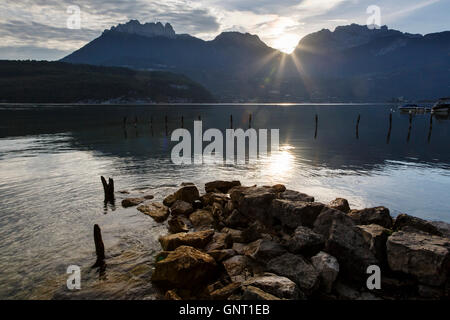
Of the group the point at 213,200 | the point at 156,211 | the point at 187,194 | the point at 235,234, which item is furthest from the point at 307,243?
the point at 156,211

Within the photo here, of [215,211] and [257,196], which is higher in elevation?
[257,196]

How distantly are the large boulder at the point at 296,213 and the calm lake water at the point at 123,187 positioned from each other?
7290mm

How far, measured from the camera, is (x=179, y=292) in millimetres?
11016

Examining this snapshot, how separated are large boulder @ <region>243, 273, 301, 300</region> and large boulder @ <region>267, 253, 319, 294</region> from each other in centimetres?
71

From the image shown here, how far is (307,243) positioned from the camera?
11914 millimetres

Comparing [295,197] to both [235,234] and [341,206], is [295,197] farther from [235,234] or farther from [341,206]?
[235,234]

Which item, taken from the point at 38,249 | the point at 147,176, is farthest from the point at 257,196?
the point at 147,176

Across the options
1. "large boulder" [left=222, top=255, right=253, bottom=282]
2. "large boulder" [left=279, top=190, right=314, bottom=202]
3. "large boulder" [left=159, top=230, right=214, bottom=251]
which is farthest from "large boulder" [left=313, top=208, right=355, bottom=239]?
"large boulder" [left=159, top=230, right=214, bottom=251]

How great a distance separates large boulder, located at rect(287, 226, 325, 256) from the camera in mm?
11914

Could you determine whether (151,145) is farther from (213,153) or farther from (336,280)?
(336,280)

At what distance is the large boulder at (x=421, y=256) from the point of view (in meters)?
9.88

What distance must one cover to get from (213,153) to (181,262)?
33586mm

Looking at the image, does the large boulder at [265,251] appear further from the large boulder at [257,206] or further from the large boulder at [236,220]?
the large boulder at [236,220]

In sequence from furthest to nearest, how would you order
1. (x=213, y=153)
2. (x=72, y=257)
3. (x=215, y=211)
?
(x=213, y=153)
(x=215, y=211)
(x=72, y=257)
